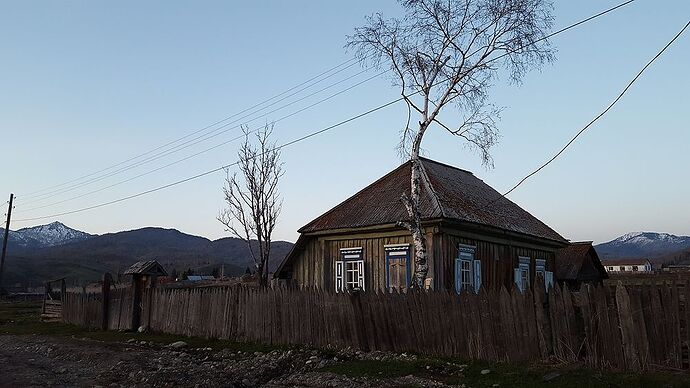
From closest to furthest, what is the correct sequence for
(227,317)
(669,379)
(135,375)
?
(669,379) → (135,375) → (227,317)

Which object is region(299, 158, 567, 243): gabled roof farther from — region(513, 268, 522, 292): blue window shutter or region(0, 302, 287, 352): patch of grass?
region(0, 302, 287, 352): patch of grass

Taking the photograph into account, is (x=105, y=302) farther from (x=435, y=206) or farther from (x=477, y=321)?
(x=477, y=321)

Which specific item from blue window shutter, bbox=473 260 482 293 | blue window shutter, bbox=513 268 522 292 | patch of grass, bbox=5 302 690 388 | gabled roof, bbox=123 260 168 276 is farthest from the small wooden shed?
blue window shutter, bbox=513 268 522 292

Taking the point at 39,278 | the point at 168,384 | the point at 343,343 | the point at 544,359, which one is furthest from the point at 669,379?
the point at 39,278

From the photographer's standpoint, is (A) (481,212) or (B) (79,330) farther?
(B) (79,330)

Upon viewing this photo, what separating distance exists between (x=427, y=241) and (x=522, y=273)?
243 inches

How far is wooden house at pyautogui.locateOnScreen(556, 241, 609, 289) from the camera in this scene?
82.7ft

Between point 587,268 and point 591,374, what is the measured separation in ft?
57.2

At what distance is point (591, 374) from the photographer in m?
10.0

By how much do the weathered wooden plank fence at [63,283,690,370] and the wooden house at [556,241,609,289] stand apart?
13.9 meters

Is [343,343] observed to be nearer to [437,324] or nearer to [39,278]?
[437,324]

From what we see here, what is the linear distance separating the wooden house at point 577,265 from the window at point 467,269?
709 cm

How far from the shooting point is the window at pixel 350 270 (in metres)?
19.9

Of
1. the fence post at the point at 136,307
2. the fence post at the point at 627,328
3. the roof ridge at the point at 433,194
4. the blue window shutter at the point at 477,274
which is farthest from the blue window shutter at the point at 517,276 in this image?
the fence post at the point at 136,307
